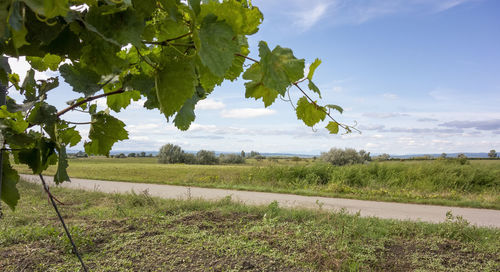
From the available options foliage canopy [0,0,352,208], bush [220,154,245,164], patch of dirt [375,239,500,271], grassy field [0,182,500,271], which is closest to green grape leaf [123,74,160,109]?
foliage canopy [0,0,352,208]

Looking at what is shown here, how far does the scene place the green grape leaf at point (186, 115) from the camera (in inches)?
31.2

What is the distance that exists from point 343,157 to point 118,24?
61.8ft

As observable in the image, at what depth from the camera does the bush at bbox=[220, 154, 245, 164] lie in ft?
95.1

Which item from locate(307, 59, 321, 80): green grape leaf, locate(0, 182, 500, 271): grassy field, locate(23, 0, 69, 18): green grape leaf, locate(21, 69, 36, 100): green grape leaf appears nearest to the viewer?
locate(23, 0, 69, 18): green grape leaf

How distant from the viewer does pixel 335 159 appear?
18.4 m

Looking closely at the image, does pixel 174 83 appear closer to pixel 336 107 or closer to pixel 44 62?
pixel 336 107

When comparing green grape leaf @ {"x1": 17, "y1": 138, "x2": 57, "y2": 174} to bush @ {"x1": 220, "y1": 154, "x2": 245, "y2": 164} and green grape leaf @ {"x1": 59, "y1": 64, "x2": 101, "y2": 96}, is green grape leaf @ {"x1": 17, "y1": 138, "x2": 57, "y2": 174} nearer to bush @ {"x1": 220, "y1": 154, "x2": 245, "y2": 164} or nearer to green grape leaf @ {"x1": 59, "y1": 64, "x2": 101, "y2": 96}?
green grape leaf @ {"x1": 59, "y1": 64, "x2": 101, "y2": 96}

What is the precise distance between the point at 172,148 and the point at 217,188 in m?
19.9

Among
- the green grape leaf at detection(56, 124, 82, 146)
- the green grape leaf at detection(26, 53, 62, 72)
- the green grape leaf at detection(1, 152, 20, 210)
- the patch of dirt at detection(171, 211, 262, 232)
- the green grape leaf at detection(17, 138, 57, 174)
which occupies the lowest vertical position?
the patch of dirt at detection(171, 211, 262, 232)

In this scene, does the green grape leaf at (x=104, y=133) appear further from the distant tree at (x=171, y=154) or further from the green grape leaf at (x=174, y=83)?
the distant tree at (x=171, y=154)

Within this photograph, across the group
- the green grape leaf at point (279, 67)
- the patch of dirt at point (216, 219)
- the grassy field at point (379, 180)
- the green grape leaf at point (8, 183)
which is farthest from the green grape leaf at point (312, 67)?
the grassy field at point (379, 180)

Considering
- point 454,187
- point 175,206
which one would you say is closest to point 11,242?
point 175,206

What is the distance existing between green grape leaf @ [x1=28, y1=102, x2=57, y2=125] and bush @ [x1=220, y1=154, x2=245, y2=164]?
1099 inches

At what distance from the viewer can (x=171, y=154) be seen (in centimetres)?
3002
